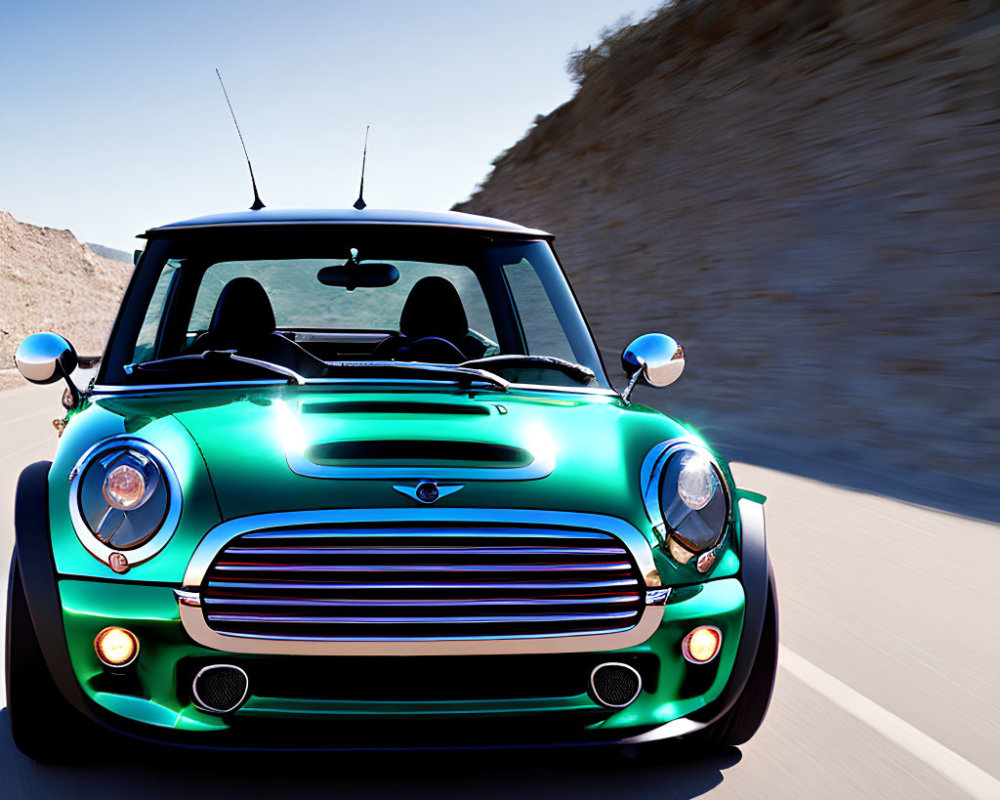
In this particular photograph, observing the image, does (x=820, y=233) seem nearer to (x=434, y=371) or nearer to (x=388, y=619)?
(x=434, y=371)

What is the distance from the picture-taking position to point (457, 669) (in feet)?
9.21

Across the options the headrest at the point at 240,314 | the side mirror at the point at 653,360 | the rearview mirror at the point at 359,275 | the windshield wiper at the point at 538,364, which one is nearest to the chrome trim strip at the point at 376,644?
the windshield wiper at the point at 538,364

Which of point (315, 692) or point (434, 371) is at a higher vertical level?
point (434, 371)

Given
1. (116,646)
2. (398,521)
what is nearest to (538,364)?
(398,521)

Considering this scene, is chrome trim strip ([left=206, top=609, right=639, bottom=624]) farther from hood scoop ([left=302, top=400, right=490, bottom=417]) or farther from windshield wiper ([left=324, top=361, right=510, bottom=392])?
windshield wiper ([left=324, top=361, right=510, bottom=392])

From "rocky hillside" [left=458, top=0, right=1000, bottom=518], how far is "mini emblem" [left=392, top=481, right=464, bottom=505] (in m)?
5.70

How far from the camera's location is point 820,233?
52.2ft

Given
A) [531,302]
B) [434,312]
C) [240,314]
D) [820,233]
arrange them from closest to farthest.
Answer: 1. [240,314]
2. [434,312]
3. [531,302]
4. [820,233]

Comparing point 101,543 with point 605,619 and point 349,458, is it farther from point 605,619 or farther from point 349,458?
point 605,619

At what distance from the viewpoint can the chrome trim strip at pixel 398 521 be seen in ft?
9.11

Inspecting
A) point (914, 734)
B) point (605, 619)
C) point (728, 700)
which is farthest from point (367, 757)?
point (914, 734)

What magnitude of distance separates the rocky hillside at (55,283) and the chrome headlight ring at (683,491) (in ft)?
244

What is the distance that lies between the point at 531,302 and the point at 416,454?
2.81 meters

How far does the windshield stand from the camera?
3.95 metres
